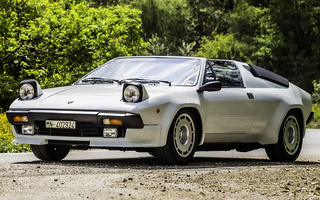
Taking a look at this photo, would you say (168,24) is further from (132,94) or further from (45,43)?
(132,94)

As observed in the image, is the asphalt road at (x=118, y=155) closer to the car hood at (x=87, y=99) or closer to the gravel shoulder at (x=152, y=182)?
the car hood at (x=87, y=99)

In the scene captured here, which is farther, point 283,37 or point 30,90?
point 283,37

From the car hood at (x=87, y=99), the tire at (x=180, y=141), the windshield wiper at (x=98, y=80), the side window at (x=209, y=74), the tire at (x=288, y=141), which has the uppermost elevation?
the side window at (x=209, y=74)

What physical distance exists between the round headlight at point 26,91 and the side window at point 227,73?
2.56 meters

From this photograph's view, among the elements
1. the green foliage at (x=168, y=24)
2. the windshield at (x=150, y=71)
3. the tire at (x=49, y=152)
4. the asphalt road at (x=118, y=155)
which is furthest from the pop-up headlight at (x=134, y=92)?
the green foliage at (x=168, y=24)

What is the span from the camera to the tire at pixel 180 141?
372 inches

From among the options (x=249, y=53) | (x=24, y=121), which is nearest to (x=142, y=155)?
(x=24, y=121)

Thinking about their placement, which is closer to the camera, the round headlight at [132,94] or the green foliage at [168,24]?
the round headlight at [132,94]

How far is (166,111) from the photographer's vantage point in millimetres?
9312

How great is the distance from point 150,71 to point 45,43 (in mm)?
14165

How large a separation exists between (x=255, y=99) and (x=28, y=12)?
14099mm

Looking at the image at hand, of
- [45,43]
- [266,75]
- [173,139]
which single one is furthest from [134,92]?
[45,43]

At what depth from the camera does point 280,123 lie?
442 inches

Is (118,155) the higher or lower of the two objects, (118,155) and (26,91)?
the lower
